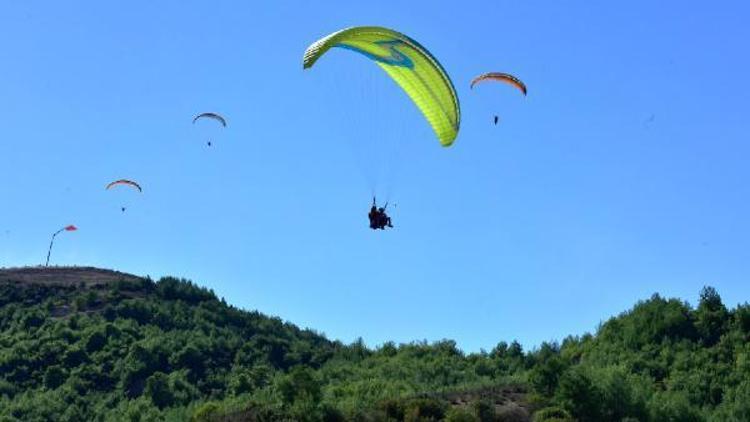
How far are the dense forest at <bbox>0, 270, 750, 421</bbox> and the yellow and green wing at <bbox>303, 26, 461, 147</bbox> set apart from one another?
14902 mm

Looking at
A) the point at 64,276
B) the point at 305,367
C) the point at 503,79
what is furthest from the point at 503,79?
the point at 64,276

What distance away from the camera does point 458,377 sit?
7394cm

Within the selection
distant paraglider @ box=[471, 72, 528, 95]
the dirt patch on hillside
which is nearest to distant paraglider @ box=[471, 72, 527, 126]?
distant paraglider @ box=[471, 72, 528, 95]

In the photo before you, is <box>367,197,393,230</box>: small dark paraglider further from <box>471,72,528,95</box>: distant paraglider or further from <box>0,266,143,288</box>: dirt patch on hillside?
<box>0,266,143,288</box>: dirt patch on hillside

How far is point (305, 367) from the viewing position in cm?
8712

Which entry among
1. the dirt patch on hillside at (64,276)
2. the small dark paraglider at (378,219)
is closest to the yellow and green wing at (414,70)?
the small dark paraglider at (378,219)

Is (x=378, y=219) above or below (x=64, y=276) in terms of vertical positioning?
below

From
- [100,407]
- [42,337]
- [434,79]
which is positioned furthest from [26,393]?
[434,79]

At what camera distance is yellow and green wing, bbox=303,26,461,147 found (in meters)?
38.8

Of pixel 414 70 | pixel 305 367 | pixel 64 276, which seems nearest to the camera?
pixel 414 70

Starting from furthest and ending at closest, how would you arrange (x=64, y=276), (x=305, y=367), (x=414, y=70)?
(x=64, y=276), (x=305, y=367), (x=414, y=70)

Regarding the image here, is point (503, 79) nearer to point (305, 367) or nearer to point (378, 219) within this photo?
point (378, 219)

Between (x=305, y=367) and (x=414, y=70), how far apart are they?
49437mm

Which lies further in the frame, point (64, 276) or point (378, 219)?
point (64, 276)
